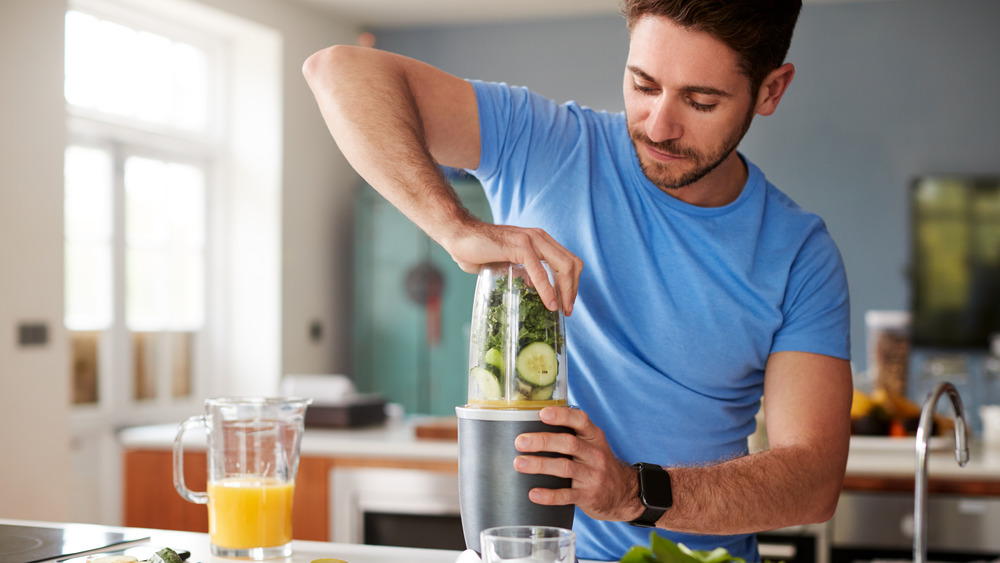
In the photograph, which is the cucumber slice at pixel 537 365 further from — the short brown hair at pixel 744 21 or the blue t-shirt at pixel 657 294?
the short brown hair at pixel 744 21

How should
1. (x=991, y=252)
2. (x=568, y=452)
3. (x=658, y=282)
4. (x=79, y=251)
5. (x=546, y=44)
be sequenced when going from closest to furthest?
1. (x=568, y=452)
2. (x=658, y=282)
3. (x=79, y=251)
4. (x=991, y=252)
5. (x=546, y=44)

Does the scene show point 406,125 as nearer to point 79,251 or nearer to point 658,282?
point 658,282

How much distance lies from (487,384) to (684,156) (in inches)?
19.9

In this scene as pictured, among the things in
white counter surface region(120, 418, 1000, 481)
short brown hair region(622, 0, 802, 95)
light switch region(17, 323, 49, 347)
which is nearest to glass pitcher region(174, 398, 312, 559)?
short brown hair region(622, 0, 802, 95)

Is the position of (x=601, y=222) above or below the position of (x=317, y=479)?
above

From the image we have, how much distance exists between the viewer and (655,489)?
43.5 inches

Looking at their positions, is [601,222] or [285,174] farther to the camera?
[285,174]

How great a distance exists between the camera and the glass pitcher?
3.73 feet

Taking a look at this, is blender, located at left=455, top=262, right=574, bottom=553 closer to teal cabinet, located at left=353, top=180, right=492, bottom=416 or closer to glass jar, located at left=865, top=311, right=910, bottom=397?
glass jar, located at left=865, top=311, right=910, bottom=397

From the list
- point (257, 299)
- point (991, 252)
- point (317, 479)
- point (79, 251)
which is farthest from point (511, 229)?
point (991, 252)

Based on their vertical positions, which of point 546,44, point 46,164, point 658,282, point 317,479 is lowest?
point 317,479

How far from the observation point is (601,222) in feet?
4.58

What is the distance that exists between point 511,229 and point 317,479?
1954 millimetres

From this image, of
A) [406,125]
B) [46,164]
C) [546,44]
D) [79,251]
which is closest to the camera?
[406,125]
